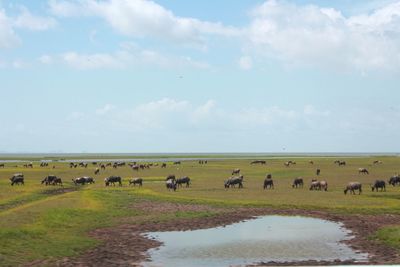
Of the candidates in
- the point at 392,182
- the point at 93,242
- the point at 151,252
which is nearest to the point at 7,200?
the point at 93,242

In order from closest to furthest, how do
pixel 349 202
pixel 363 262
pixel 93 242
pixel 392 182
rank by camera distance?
pixel 363 262
pixel 93 242
pixel 349 202
pixel 392 182

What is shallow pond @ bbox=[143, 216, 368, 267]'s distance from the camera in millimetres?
21219

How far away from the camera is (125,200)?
4134cm

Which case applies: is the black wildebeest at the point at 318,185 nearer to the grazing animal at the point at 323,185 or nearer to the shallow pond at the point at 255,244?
the grazing animal at the point at 323,185

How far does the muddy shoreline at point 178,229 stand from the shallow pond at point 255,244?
2.40ft

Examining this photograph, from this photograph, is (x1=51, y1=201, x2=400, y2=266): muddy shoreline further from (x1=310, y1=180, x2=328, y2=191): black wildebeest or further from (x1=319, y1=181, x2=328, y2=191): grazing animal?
(x1=310, y1=180, x2=328, y2=191): black wildebeest

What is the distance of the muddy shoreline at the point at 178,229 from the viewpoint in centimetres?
2061

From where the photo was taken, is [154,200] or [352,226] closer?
[352,226]

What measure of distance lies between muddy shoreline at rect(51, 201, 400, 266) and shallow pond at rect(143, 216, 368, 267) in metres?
0.73

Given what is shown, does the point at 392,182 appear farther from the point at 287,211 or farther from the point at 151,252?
the point at 151,252

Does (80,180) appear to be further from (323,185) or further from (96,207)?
(323,185)

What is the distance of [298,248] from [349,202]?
649 inches

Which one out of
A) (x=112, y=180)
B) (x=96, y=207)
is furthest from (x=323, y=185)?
(x=96, y=207)

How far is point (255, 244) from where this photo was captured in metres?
24.3
